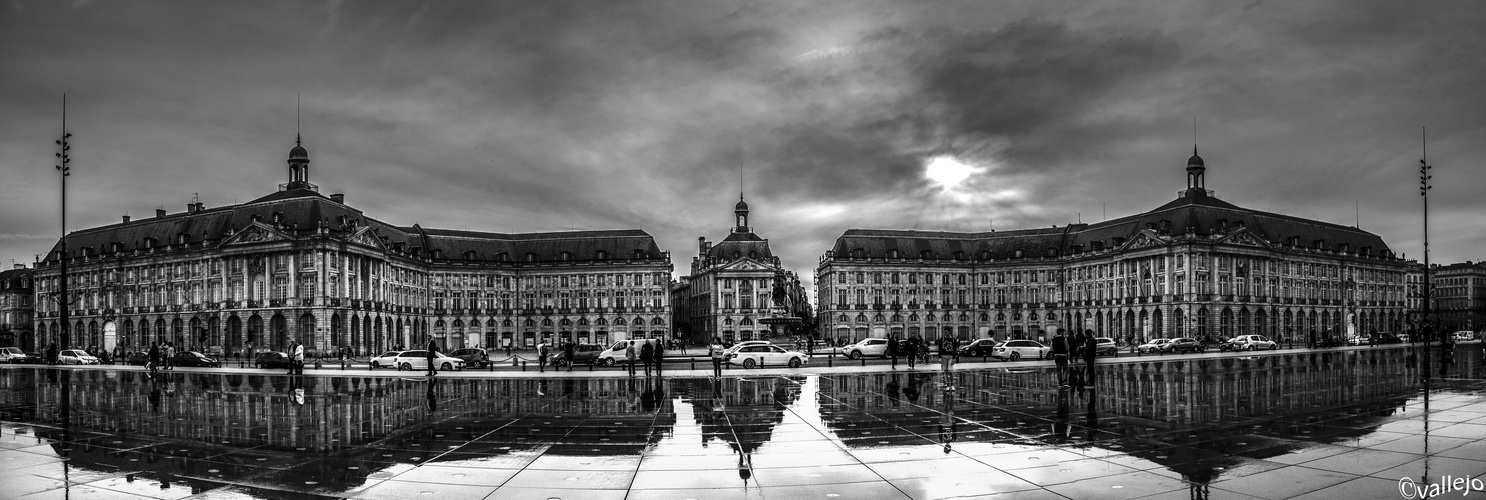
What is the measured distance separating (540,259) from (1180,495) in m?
107

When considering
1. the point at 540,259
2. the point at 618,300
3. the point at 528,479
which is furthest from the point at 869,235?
the point at 528,479

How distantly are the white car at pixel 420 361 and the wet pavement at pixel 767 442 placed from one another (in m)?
18.6

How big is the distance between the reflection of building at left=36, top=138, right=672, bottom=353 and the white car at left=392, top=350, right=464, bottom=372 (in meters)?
27.6

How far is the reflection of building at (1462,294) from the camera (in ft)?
594

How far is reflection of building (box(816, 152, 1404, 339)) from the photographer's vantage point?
9950cm

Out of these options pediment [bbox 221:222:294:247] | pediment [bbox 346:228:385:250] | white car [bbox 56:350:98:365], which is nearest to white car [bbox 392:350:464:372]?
white car [bbox 56:350:98:365]

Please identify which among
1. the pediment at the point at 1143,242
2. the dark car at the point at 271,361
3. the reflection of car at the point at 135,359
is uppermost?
the pediment at the point at 1143,242

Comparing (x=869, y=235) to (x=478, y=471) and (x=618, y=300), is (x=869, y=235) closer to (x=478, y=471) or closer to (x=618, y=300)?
(x=618, y=300)

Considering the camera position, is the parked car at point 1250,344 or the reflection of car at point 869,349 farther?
the parked car at point 1250,344

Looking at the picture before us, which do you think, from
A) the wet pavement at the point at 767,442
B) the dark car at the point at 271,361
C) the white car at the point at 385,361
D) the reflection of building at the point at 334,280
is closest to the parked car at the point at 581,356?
the white car at the point at 385,361

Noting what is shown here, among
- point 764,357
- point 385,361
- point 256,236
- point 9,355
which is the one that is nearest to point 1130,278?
point 764,357

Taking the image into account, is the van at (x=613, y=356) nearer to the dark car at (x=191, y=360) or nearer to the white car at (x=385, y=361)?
the white car at (x=385, y=361)

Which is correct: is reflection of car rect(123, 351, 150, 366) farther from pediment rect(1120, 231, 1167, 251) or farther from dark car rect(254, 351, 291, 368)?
pediment rect(1120, 231, 1167, 251)

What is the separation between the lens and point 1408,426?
16188 mm
